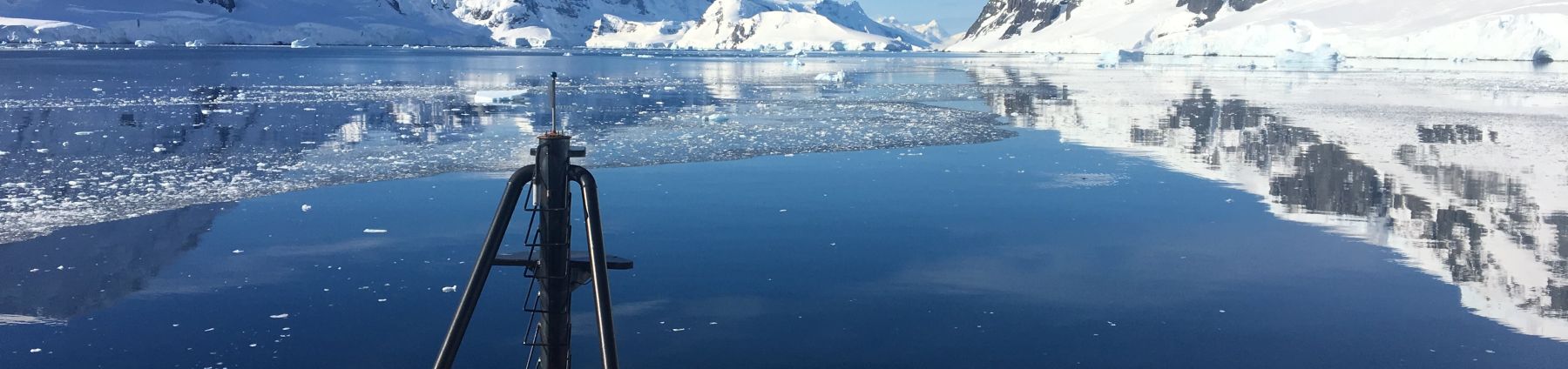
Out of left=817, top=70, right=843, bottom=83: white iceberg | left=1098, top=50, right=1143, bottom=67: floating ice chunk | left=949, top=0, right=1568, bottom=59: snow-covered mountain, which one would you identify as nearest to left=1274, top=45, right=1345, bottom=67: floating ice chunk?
left=949, top=0, right=1568, bottom=59: snow-covered mountain

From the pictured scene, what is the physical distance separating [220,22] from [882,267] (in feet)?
416

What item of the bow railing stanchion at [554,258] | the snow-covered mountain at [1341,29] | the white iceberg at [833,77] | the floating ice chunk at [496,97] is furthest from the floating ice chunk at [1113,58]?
the bow railing stanchion at [554,258]

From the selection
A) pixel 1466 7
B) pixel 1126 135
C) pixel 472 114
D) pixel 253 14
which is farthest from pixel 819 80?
pixel 253 14

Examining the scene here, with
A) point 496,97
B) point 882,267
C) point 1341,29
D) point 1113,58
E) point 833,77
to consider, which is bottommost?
point 882,267

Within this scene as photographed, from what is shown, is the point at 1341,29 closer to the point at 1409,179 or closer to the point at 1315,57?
the point at 1315,57

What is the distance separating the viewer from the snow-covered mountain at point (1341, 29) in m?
70.4

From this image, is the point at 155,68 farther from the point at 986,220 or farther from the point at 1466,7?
the point at 1466,7

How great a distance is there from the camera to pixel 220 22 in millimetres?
119375

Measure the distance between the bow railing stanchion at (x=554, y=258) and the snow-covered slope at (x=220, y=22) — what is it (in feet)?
371

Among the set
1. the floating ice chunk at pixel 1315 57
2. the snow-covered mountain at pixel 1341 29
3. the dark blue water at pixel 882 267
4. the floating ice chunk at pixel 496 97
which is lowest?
the dark blue water at pixel 882 267

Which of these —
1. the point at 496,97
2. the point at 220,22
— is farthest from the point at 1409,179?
the point at 220,22

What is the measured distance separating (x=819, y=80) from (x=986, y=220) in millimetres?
30441

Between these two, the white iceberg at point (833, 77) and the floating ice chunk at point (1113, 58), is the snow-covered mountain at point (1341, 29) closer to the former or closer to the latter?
the floating ice chunk at point (1113, 58)

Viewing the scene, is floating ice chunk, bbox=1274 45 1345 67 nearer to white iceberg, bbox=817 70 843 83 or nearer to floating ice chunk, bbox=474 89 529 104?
white iceberg, bbox=817 70 843 83
